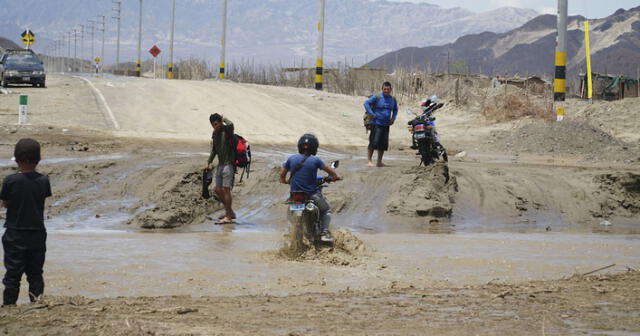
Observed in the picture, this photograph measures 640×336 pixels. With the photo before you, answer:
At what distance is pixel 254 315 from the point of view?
7336 millimetres

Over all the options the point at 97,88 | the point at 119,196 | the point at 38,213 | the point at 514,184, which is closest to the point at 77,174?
the point at 119,196

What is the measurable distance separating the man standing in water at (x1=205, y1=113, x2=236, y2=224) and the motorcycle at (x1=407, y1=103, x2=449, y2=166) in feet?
14.3

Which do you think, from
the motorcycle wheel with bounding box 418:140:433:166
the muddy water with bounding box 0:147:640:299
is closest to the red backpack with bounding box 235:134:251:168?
the muddy water with bounding box 0:147:640:299

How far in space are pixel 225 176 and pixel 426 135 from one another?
4.64m

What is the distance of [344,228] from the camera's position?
45.8ft

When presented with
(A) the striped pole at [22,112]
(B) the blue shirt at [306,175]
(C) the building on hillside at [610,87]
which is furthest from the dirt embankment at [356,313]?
(C) the building on hillside at [610,87]

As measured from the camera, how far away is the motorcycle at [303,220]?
34.9 feet

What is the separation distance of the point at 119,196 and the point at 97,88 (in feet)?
69.8

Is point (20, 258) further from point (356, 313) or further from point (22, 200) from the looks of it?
point (356, 313)

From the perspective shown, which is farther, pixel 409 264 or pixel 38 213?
pixel 409 264

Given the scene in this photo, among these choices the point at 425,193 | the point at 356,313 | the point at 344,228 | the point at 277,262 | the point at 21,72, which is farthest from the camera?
the point at 21,72

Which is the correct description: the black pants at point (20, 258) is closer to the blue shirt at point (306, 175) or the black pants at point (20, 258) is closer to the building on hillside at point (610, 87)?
the blue shirt at point (306, 175)

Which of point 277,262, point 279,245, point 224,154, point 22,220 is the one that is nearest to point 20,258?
point 22,220

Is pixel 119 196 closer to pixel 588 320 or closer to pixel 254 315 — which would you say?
pixel 254 315
